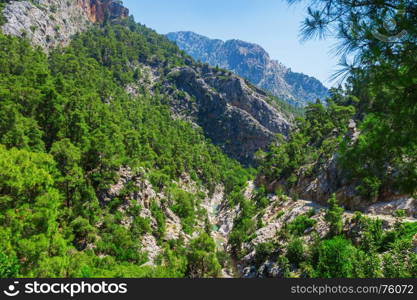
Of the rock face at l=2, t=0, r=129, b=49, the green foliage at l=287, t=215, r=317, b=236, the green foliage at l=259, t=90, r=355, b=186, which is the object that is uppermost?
the rock face at l=2, t=0, r=129, b=49

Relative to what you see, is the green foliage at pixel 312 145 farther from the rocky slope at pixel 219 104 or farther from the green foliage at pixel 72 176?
the rocky slope at pixel 219 104

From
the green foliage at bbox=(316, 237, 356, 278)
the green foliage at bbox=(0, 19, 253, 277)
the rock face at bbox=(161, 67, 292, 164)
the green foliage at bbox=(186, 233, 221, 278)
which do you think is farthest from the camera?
the rock face at bbox=(161, 67, 292, 164)

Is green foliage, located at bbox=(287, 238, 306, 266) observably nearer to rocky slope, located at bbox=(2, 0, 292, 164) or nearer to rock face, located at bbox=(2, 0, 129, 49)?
rocky slope, located at bbox=(2, 0, 292, 164)

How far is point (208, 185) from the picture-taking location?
88.5 metres

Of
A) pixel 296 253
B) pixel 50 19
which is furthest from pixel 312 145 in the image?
pixel 50 19

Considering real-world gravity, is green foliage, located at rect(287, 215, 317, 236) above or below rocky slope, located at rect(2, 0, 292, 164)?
below

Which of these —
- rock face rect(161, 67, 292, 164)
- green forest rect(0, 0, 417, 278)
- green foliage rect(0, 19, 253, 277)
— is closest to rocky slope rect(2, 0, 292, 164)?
rock face rect(161, 67, 292, 164)

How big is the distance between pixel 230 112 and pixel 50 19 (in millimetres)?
91733

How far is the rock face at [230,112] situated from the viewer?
12862 cm

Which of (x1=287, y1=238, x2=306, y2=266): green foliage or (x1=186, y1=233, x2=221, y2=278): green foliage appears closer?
(x1=287, y1=238, x2=306, y2=266): green foliage

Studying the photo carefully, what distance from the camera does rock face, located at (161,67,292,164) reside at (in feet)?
422

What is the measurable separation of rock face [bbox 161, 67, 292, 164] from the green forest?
5181 centimetres

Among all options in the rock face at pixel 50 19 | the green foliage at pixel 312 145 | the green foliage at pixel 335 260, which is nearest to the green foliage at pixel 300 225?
the green foliage at pixel 335 260

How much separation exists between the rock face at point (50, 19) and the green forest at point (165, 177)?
82.4ft
